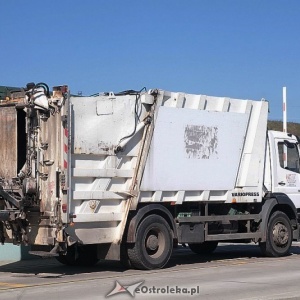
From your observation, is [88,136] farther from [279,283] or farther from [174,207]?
[279,283]

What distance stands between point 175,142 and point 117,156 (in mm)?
1457

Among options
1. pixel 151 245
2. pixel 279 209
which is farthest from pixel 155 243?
pixel 279 209

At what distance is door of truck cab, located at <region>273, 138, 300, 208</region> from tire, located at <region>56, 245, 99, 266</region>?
4727 millimetres

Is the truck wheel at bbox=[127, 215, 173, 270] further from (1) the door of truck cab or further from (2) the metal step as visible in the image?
(1) the door of truck cab

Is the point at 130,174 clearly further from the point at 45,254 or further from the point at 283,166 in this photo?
the point at 283,166

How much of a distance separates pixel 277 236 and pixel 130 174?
4.69m

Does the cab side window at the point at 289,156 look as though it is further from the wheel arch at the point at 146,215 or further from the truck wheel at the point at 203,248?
the wheel arch at the point at 146,215

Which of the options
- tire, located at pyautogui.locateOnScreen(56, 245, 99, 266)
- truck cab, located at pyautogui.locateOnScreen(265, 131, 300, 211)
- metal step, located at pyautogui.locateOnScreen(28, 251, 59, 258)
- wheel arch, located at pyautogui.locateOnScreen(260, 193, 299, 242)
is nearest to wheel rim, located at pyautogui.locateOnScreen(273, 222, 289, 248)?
wheel arch, located at pyautogui.locateOnScreen(260, 193, 299, 242)

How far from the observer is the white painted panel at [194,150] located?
49.2 ft

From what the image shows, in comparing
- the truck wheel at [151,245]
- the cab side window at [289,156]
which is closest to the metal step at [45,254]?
the truck wheel at [151,245]

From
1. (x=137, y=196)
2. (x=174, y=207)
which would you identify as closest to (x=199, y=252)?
(x=174, y=207)

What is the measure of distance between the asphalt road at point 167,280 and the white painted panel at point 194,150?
1736 millimetres

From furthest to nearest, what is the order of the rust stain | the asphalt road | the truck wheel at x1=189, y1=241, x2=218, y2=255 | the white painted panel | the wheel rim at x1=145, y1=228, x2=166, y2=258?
1. the truck wheel at x1=189, y1=241, x2=218, y2=255
2. the rust stain
3. the white painted panel
4. the wheel rim at x1=145, y1=228, x2=166, y2=258
5. the asphalt road

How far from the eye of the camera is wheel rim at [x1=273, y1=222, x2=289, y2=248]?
17531mm
